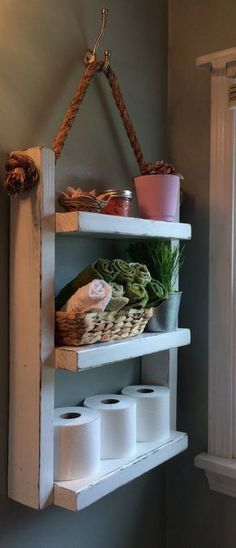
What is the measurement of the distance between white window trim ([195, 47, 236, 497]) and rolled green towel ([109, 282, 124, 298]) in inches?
16.2

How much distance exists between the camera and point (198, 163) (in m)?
1.35

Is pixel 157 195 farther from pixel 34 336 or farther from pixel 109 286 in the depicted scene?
pixel 34 336

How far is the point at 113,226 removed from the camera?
0.98 metres

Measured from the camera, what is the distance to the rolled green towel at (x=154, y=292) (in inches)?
43.2

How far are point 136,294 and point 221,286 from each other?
1.22ft

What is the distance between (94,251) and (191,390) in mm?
506

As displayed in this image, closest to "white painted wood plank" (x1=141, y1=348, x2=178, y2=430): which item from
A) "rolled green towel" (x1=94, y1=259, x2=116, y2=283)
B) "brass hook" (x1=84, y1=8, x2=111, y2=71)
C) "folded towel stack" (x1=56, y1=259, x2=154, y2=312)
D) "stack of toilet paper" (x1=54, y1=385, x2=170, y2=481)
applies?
"stack of toilet paper" (x1=54, y1=385, x2=170, y2=481)

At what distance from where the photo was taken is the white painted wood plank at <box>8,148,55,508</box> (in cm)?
90

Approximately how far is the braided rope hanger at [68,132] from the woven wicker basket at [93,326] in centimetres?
26

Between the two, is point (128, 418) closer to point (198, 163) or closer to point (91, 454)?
point (91, 454)

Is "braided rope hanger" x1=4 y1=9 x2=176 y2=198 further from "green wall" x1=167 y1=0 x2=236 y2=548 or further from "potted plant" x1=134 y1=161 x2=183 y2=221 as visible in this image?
"green wall" x1=167 y1=0 x2=236 y2=548

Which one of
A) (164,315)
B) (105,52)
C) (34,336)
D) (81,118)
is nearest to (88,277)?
(34,336)

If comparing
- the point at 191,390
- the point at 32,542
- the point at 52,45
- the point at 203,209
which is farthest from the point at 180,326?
the point at 52,45

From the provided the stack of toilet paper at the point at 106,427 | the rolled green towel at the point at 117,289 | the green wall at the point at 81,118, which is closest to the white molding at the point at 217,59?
the green wall at the point at 81,118
